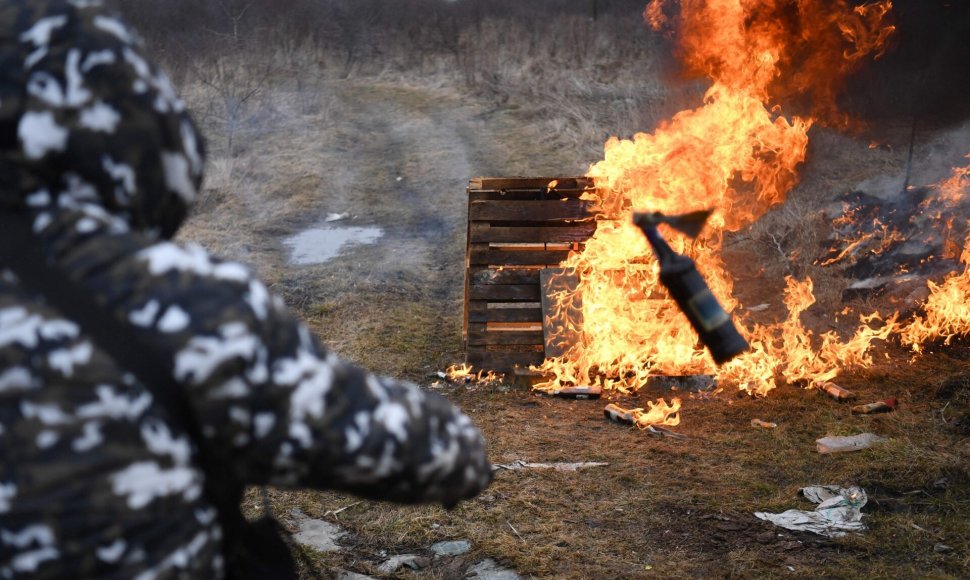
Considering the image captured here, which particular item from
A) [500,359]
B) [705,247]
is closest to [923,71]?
[705,247]

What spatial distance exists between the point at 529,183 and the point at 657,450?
3292 mm

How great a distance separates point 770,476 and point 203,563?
4628 mm

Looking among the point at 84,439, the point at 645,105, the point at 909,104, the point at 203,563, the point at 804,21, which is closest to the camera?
the point at 84,439

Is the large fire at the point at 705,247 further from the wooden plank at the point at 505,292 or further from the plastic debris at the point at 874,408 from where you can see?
the plastic debris at the point at 874,408

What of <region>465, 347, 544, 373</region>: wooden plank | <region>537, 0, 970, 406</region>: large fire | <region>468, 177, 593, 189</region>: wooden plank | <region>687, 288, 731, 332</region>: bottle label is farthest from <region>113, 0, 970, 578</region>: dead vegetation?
<region>687, 288, 731, 332</region>: bottle label

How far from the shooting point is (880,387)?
6727 millimetres

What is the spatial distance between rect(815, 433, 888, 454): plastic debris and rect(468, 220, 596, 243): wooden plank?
307 cm

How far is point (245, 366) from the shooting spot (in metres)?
1.23

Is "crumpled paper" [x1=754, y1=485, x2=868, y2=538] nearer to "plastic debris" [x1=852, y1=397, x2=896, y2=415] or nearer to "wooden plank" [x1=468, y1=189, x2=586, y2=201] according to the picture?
"plastic debris" [x1=852, y1=397, x2=896, y2=415]

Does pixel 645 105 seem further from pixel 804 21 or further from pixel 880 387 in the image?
pixel 880 387

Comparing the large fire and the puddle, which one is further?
the puddle

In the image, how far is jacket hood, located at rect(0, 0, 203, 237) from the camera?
4.08 feet

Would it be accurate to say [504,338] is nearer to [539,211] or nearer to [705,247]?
[539,211]

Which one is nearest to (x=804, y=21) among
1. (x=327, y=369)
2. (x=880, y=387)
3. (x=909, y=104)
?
(x=909, y=104)
